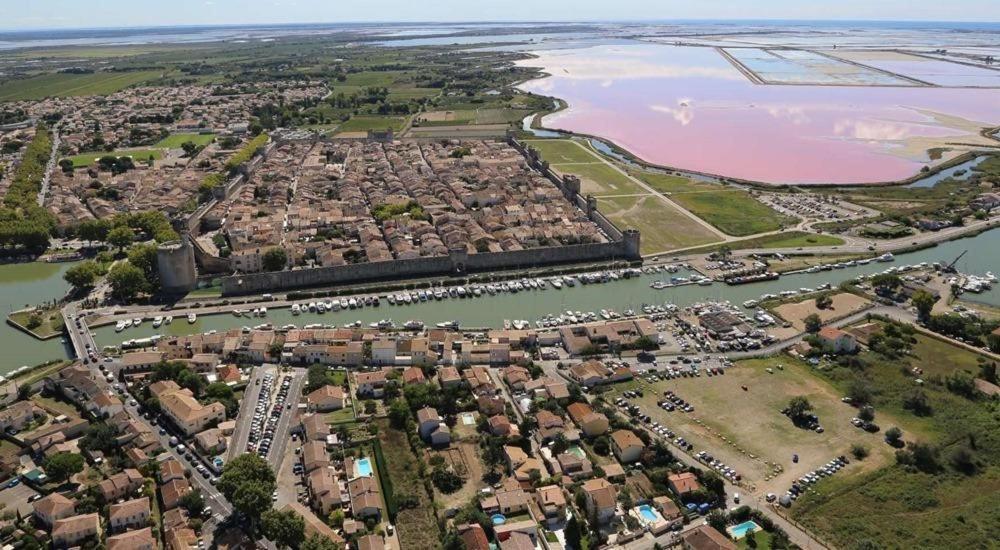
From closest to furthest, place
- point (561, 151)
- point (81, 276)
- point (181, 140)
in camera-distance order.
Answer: point (81, 276)
point (561, 151)
point (181, 140)

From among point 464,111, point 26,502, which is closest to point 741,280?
point 26,502

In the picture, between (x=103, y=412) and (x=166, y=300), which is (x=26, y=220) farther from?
(x=103, y=412)

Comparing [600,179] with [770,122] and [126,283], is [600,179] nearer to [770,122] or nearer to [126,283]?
[770,122]

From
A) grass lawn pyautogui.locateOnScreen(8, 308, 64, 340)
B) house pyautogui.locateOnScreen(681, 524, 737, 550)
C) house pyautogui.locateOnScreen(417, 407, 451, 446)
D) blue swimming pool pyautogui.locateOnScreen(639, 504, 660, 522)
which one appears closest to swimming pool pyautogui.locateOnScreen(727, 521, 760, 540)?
house pyautogui.locateOnScreen(681, 524, 737, 550)

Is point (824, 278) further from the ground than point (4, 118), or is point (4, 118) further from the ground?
point (4, 118)

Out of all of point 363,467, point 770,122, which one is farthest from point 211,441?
point 770,122

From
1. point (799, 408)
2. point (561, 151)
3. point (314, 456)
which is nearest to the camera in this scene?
point (314, 456)
